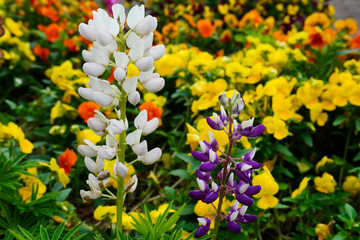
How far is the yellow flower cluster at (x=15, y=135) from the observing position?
1568 millimetres

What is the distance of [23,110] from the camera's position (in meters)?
2.35

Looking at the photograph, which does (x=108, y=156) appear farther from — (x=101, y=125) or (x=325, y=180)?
(x=325, y=180)

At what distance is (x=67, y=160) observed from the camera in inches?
68.5

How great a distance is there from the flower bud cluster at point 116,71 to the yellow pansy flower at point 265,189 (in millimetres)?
482

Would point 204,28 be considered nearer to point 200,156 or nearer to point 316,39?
point 316,39

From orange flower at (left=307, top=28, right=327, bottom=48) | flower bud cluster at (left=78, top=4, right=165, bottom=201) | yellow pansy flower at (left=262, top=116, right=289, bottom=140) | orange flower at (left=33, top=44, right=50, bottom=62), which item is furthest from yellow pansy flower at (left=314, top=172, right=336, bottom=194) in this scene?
orange flower at (left=33, top=44, right=50, bottom=62)

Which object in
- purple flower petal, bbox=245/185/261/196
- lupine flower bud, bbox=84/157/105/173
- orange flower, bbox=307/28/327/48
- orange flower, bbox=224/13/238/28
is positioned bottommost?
orange flower, bbox=224/13/238/28

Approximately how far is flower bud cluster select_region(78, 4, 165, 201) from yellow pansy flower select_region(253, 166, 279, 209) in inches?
19.0

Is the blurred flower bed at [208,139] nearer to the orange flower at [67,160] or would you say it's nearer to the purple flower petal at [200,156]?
the orange flower at [67,160]

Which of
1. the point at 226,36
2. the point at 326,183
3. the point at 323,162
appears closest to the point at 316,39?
the point at 226,36

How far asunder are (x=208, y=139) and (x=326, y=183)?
610 mm

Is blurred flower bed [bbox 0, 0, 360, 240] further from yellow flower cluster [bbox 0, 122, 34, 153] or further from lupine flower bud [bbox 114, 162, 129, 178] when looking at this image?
lupine flower bud [bbox 114, 162, 129, 178]

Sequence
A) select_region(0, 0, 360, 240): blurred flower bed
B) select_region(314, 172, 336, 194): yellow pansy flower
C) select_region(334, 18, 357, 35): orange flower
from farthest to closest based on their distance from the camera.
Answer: select_region(334, 18, 357, 35): orange flower
select_region(314, 172, 336, 194): yellow pansy flower
select_region(0, 0, 360, 240): blurred flower bed

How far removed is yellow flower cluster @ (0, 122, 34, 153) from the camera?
1.57 m
